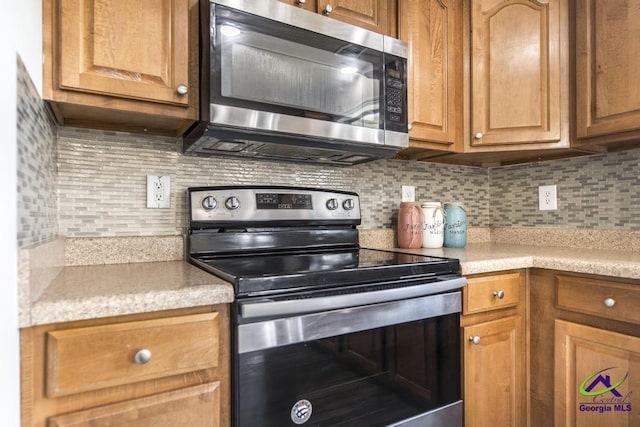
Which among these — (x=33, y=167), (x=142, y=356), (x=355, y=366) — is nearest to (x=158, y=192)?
A: (x=33, y=167)

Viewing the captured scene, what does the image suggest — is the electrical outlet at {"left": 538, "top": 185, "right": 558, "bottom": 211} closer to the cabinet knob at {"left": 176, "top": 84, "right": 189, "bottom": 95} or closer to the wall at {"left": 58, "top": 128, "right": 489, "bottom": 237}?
the wall at {"left": 58, "top": 128, "right": 489, "bottom": 237}

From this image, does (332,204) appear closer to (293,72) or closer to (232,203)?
(232,203)

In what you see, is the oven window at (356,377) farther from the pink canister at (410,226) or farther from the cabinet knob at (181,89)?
the cabinet knob at (181,89)

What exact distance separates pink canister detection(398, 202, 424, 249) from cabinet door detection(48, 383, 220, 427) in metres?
1.11

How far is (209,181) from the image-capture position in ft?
4.78

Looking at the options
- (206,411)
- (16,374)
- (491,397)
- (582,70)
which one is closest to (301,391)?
(206,411)

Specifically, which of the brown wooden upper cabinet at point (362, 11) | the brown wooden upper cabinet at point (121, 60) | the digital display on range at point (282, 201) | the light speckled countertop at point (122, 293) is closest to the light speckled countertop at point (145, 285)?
the light speckled countertop at point (122, 293)

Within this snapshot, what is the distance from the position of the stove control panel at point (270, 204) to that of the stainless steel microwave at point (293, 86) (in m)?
0.15

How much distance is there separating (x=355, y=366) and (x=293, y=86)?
875 millimetres

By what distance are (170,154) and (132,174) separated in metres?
0.15

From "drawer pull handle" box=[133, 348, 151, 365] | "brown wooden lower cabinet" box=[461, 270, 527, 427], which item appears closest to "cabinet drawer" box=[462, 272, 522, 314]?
"brown wooden lower cabinet" box=[461, 270, 527, 427]

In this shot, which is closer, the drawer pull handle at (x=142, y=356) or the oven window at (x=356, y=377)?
the drawer pull handle at (x=142, y=356)

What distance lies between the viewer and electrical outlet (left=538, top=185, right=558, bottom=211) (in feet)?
6.27

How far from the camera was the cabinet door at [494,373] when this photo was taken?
1.32 m
